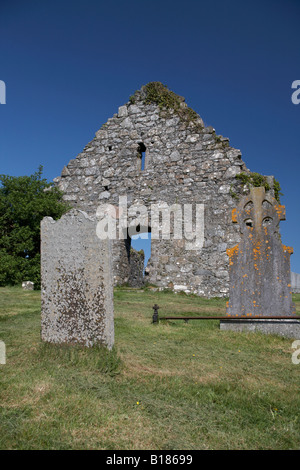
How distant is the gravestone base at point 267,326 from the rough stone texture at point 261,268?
0.16m

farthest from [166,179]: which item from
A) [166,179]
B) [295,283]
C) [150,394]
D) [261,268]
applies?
[295,283]

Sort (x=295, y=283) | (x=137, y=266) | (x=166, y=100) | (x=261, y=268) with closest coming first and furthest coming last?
(x=261, y=268)
(x=166, y=100)
(x=137, y=266)
(x=295, y=283)

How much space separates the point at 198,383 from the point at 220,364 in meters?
0.76

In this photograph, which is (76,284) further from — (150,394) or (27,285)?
(27,285)

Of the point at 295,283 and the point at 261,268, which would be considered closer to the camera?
the point at 261,268

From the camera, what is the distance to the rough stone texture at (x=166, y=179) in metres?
11.7

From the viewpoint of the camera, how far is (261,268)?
6.02 meters

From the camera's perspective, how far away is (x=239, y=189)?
37.9 feet

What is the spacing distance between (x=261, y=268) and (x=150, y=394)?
12.0 ft

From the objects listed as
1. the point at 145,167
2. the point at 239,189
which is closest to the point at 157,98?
the point at 145,167

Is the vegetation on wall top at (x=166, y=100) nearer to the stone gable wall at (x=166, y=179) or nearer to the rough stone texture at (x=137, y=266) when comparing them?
the stone gable wall at (x=166, y=179)

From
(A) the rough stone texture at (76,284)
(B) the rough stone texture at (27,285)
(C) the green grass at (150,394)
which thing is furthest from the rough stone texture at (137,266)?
(A) the rough stone texture at (76,284)

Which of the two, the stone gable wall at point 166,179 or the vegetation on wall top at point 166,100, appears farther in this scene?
the vegetation on wall top at point 166,100

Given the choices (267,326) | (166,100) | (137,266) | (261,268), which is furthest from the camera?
(137,266)
